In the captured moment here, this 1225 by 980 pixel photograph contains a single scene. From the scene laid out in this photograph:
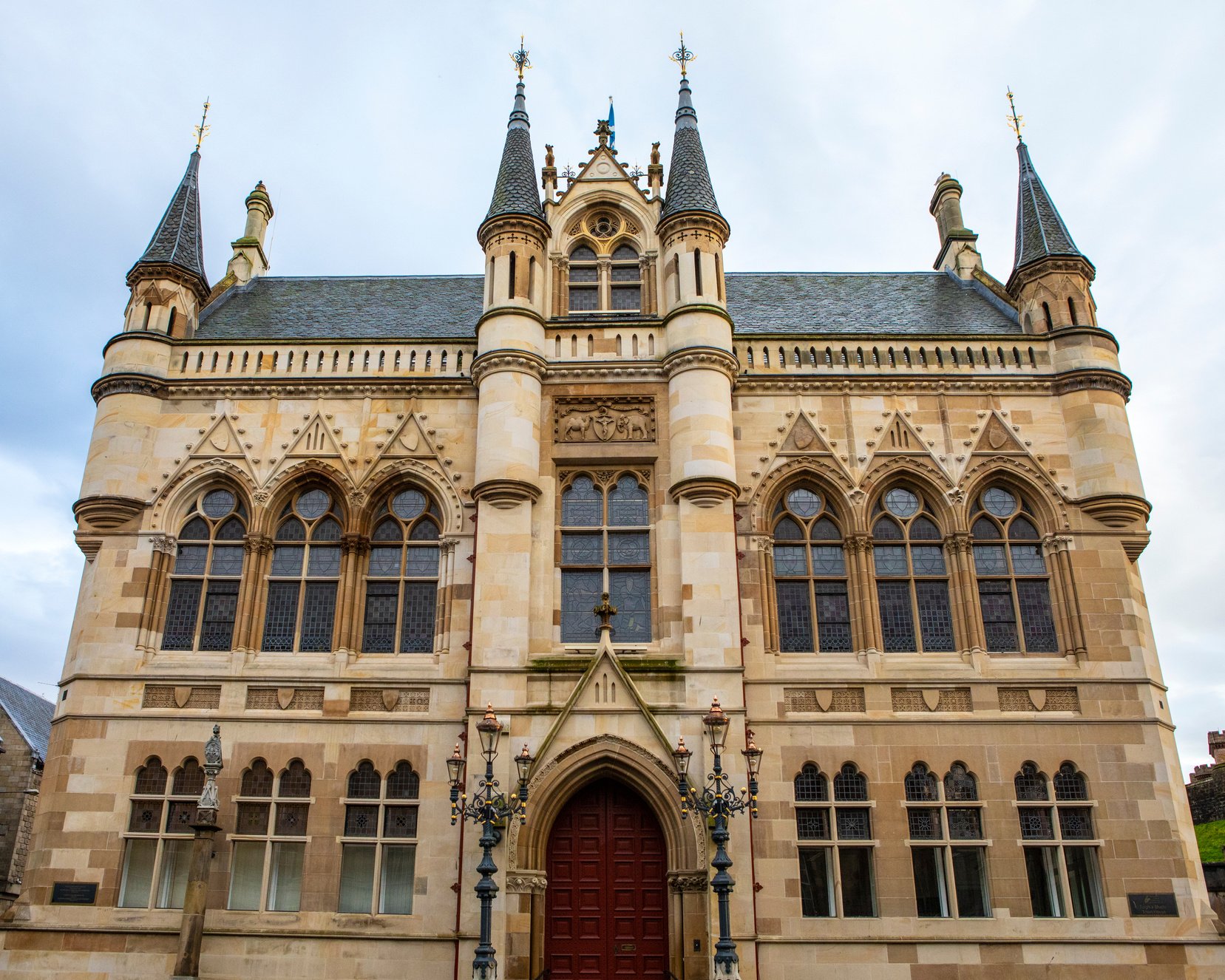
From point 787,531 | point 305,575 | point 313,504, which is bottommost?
point 305,575

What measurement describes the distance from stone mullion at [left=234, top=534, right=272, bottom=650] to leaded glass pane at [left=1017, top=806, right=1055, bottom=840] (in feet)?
45.0

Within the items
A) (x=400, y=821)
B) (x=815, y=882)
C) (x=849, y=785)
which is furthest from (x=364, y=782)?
(x=849, y=785)

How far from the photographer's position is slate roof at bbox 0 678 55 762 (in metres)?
31.4

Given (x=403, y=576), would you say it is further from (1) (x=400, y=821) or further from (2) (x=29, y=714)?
(2) (x=29, y=714)

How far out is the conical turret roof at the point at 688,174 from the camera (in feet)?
68.5

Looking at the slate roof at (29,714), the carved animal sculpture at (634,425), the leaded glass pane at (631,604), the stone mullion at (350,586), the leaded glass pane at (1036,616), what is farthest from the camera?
the slate roof at (29,714)

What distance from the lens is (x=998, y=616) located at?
18.7 meters

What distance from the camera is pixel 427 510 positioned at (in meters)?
19.5

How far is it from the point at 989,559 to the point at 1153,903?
623 cm

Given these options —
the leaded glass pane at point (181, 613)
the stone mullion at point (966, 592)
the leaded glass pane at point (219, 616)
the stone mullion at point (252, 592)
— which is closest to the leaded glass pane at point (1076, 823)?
the stone mullion at point (966, 592)

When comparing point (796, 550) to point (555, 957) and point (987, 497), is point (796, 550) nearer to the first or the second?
point (987, 497)

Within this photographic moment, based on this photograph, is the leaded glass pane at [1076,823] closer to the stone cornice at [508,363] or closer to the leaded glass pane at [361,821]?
the leaded glass pane at [361,821]

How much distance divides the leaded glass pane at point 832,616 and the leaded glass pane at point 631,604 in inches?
124

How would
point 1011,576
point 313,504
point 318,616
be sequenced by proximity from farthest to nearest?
point 313,504 → point 1011,576 → point 318,616
